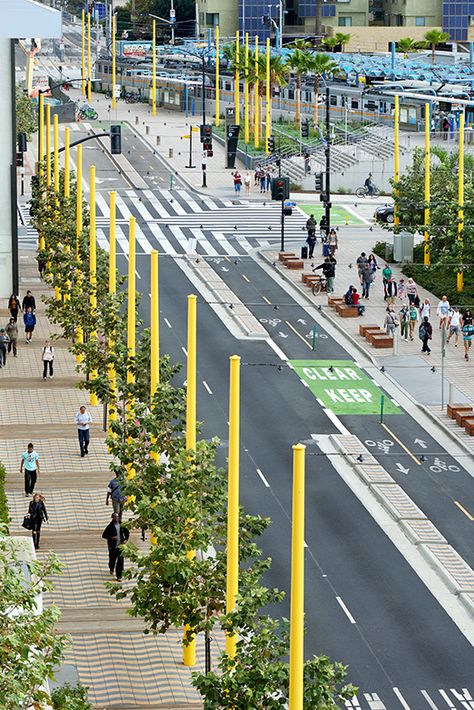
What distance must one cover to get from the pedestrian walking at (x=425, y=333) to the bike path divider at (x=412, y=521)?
12376 millimetres

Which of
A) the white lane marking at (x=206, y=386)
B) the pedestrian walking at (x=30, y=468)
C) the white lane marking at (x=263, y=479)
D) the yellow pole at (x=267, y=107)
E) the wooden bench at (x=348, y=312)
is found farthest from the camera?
the yellow pole at (x=267, y=107)

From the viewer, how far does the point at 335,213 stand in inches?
4156

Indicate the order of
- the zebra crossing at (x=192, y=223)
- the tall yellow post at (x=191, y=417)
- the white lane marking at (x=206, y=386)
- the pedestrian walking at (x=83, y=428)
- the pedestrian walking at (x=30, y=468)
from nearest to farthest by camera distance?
1. the tall yellow post at (x=191, y=417)
2. the pedestrian walking at (x=30, y=468)
3. the pedestrian walking at (x=83, y=428)
4. the white lane marking at (x=206, y=386)
5. the zebra crossing at (x=192, y=223)

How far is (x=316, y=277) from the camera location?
81875 mm

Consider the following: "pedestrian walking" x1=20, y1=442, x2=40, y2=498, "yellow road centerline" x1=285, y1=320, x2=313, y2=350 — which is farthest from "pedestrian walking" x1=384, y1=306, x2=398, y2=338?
"pedestrian walking" x1=20, y1=442, x2=40, y2=498

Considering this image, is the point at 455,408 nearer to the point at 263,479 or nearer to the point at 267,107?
the point at 263,479

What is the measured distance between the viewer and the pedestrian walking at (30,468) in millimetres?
48531

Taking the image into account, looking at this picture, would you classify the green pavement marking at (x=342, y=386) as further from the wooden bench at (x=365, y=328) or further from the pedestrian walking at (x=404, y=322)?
the pedestrian walking at (x=404, y=322)

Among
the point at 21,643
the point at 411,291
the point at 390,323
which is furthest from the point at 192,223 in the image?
the point at 21,643

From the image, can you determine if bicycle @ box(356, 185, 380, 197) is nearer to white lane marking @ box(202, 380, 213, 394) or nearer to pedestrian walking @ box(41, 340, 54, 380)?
white lane marking @ box(202, 380, 213, 394)

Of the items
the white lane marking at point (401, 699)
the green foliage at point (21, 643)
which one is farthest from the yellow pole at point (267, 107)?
the green foliage at point (21, 643)

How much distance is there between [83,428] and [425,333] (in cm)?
1960

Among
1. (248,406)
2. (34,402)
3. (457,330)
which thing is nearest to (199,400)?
(248,406)

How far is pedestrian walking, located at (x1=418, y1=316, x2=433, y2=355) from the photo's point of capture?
6856 cm
